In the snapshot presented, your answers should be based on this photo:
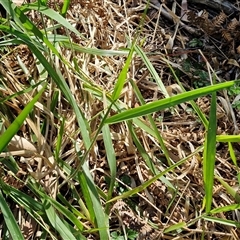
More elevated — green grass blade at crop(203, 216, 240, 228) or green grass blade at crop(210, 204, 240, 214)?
green grass blade at crop(210, 204, 240, 214)

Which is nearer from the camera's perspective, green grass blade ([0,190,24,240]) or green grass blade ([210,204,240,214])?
green grass blade ([0,190,24,240])

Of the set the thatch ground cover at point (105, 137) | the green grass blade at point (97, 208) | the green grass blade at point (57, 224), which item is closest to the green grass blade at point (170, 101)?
the thatch ground cover at point (105, 137)

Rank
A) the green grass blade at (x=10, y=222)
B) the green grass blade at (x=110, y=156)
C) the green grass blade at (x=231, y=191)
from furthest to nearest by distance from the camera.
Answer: the green grass blade at (x=231, y=191), the green grass blade at (x=110, y=156), the green grass blade at (x=10, y=222)

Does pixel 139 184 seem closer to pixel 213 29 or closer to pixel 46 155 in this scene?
pixel 46 155

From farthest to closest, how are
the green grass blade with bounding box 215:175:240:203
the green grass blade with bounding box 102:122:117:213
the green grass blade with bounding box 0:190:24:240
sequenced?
the green grass blade with bounding box 215:175:240:203 → the green grass blade with bounding box 102:122:117:213 → the green grass blade with bounding box 0:190:24:240

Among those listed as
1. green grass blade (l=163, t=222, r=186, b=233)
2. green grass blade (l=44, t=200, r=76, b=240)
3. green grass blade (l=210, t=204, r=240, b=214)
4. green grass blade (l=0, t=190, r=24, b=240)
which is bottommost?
green grass blade (l=163, t=222, r=186, b=233)

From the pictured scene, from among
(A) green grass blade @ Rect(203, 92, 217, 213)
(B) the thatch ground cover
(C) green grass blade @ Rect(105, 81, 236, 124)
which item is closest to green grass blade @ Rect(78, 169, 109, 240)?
(B) the thatch ground cover

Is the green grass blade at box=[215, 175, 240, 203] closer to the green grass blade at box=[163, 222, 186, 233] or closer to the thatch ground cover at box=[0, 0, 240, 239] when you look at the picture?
the thatch ground cover at box=[0, 0, 240, 239]

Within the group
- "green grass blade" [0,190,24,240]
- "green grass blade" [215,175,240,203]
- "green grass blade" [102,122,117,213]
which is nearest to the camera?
"green grass blade" [0,190,24,240]

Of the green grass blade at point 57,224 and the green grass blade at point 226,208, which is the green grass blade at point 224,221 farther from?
the green grass blade at point 57,224
